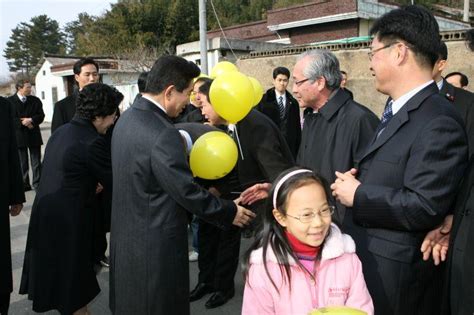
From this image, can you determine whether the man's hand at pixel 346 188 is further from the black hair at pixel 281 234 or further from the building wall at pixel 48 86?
the building wall at pixel 48 86

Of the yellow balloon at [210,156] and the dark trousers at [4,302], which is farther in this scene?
the dark trousers at [4,302]

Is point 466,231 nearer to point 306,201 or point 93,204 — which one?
point 306,201

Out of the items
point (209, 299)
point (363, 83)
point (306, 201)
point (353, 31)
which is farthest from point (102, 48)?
point (306, 201)

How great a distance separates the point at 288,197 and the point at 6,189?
2.39 metres

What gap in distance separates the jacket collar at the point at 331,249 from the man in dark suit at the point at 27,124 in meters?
7.30

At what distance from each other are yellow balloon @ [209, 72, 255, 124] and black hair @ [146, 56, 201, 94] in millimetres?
849

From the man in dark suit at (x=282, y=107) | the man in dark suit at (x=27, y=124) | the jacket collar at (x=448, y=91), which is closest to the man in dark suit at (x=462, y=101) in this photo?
→ the jacket collar at (x=448, y=91)

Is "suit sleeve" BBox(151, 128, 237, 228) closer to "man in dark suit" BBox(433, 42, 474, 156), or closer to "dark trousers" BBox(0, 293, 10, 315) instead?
"dark trousers" BBox(0, 293, 10, 315)

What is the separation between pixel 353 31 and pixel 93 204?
17691 mm

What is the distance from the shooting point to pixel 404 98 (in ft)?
6.08

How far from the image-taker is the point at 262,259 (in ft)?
5.49

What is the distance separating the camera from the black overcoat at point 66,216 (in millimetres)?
2844

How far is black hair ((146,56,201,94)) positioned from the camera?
7.53 ft

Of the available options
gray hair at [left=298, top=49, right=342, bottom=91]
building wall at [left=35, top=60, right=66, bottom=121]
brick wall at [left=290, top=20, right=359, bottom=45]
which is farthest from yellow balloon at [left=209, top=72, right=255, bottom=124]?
building wall at [left=35, top=60, right=66, bottom=121]
